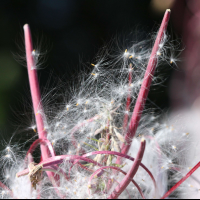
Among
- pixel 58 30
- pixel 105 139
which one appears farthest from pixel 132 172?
pixel 58 30

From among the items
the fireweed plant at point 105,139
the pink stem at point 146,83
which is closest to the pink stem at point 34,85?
the fireweed plant at point 105,139

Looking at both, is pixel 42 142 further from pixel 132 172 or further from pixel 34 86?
pixel 132 172

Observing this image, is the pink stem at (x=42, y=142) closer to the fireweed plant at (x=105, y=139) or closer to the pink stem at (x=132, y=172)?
the fireweed plant at (x=105, y=139)

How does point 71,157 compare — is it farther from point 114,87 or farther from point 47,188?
point 114,87

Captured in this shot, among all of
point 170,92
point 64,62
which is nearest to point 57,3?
point 64,62

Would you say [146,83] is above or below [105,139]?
above
